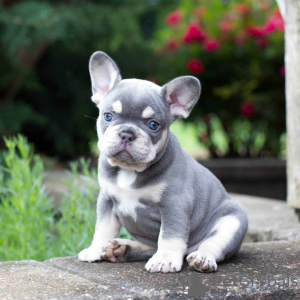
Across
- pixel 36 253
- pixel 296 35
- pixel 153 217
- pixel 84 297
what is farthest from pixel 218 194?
pixel 296 35

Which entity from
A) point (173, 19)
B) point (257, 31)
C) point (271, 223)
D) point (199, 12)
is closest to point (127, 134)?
point (271, 223)

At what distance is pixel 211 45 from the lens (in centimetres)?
878

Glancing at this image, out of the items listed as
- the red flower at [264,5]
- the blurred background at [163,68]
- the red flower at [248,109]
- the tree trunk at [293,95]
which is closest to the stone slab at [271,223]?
the tree trunk at [293,95]

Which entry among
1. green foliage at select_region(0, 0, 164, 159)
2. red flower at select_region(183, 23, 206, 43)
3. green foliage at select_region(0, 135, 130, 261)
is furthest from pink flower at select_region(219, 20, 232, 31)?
green foliage at select_region(0, 135, 130, 261)

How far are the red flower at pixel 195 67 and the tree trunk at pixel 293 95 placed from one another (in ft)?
16.9

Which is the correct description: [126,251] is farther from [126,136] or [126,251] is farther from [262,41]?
[262,41]

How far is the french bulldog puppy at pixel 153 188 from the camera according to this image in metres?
2.34

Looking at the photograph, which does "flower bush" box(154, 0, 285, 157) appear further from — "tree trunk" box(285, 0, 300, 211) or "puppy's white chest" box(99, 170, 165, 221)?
"puppy's white chest" box(99, 170, 165, 221)

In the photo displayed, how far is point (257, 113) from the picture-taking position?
9.37 metres

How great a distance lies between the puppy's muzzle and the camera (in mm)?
2270

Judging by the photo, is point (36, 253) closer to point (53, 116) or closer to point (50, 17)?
point (50, 17)

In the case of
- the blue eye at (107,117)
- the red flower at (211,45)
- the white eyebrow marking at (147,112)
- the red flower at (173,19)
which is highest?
the red flower at (173,19)

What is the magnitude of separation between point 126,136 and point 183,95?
0.43 meters

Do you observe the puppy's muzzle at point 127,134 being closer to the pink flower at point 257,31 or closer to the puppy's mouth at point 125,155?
the puppy's mouth at point 125,155
